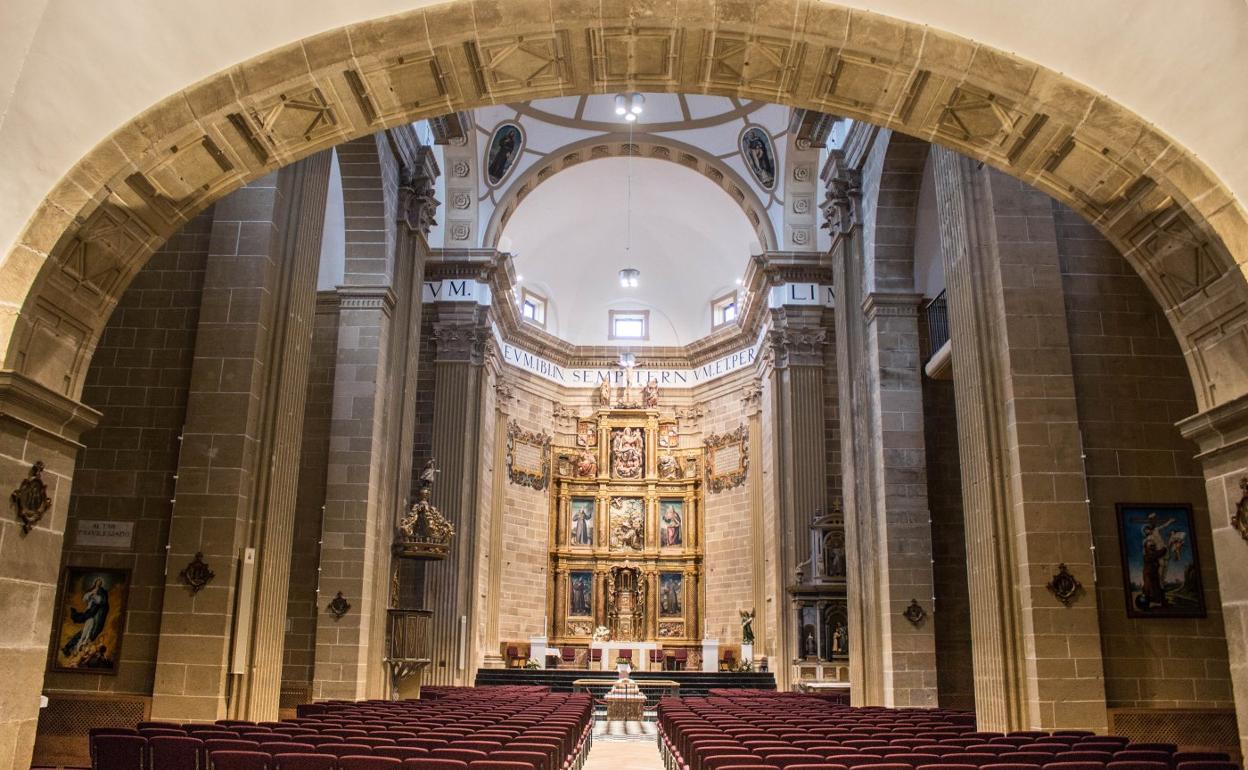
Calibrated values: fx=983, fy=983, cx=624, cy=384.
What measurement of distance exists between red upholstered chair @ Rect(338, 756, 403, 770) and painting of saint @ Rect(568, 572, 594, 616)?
25.7 m

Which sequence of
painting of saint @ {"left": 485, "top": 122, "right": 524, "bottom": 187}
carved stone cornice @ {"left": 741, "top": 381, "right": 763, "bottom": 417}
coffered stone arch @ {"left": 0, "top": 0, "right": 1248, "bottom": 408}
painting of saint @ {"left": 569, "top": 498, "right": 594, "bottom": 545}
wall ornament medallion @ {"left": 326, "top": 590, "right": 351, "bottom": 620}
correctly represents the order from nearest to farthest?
coffered stone arch @ {"left": 0, "top": 0, "right": 1248, "bottom": 408} < wall ornament medallion @ {"left": 326, "top": 590, "right": 351, "bottom": 620} < painting of saint @ {"left": 485, "top": 122, "right": 524, "bottom": 187} < carved stone cornice @ {"left": 741, "top": 381, "right": 763, "bottom": 417} < painting of saint @ {"left": 569, "top": 498, "right": 594, "bottom": 545}

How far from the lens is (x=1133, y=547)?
10.6 meters

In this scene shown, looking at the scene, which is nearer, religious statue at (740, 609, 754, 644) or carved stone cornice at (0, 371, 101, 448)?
carved stone cornice at (0, 371, 101, 448)

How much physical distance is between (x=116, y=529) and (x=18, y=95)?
228 inches

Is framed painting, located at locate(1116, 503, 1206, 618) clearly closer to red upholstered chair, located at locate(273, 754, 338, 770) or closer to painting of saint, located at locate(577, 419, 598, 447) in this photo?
red upholstered chair, located at locate(273, 754, 338, 770)

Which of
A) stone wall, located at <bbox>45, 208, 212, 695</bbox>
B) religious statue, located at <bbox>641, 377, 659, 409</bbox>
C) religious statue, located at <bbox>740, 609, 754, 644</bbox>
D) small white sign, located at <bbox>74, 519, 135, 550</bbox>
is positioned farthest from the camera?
religious statue, located at <bbox>641, 377, 659, 409</bbox>

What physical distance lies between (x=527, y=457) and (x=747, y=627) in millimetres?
8666

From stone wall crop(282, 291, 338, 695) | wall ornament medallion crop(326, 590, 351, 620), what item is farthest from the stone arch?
wall ornament medallion crop(326, 590, 351, 620)

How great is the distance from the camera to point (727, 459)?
3094 cm

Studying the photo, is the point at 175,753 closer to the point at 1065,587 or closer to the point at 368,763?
the point at 368,763

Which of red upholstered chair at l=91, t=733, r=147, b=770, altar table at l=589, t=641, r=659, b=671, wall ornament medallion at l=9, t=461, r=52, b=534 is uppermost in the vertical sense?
wall ornament medallion at l=9, t=461, r=52, b=534

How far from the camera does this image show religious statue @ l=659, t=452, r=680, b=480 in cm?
3238

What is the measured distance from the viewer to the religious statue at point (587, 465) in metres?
32.4

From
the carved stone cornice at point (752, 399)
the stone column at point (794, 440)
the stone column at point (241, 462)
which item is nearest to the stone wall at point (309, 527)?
the stone column at point (241, 462)
